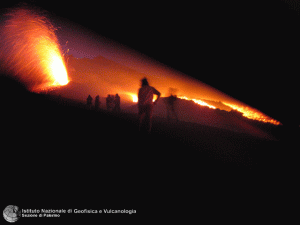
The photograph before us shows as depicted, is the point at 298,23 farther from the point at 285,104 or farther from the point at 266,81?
the point at 285,104

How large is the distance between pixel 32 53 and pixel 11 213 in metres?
7.13

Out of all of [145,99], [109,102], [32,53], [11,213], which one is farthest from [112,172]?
[32,53]

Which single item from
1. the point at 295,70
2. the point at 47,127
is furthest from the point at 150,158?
the point at 295,70

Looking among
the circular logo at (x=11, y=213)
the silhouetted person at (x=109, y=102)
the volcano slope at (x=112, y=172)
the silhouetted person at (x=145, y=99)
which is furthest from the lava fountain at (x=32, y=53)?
the circular logo at (x=11, y=213)

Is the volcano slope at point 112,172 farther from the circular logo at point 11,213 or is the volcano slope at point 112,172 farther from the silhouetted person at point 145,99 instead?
the silhouetted person at point 145,99

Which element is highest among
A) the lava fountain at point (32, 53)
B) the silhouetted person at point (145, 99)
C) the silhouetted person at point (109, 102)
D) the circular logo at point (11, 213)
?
the lava fountain at point (32, 53)

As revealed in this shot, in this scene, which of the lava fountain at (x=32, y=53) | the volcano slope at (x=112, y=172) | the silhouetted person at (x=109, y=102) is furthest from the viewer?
the silhouetted person at (x=109, y=102)

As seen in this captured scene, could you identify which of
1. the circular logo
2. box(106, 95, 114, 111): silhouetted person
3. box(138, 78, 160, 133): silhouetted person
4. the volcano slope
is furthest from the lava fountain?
the circular logo

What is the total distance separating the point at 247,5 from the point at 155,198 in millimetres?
3154

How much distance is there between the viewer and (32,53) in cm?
482

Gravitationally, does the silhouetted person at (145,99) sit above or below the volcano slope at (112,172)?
above

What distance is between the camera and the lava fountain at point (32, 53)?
132 inches

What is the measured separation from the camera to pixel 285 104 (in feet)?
7.97

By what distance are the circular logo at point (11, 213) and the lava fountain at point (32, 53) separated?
4.74 metres
